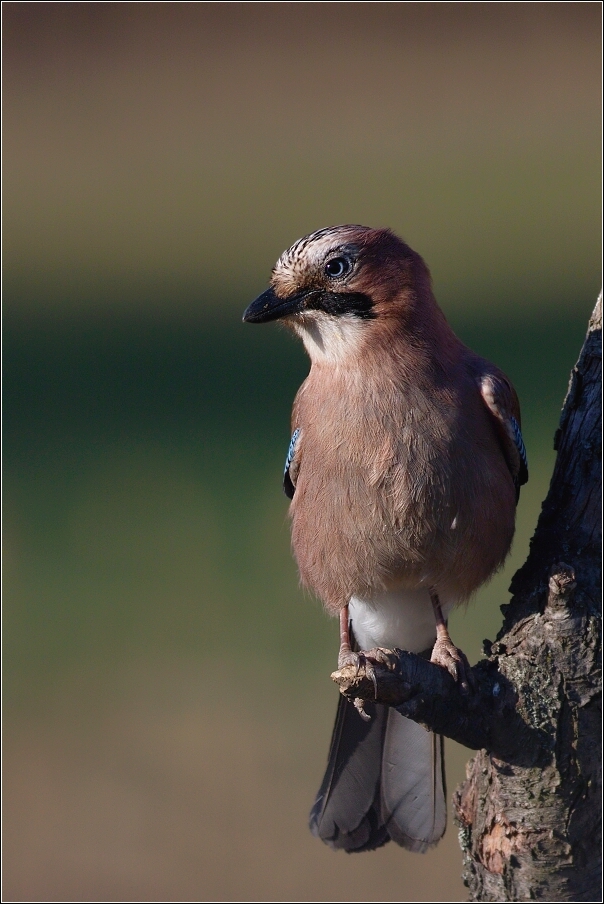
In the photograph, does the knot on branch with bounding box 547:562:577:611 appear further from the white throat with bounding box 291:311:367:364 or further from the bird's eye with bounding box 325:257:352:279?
the bird's eye with bounding box 325:257:352:279

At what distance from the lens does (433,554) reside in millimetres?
4539

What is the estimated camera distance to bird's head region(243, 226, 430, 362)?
4.51 m

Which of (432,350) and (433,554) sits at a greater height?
(432,350)

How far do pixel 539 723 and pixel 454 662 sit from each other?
462mm

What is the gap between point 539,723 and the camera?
157 inches

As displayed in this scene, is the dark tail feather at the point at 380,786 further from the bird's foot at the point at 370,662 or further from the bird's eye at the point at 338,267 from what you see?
the bird's eye at the point at 338,267

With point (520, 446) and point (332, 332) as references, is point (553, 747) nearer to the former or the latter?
point (520, 446)

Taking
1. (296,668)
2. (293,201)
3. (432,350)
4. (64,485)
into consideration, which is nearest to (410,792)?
(432,350)

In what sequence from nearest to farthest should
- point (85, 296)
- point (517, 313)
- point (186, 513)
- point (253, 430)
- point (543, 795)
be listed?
point (543, 795)
point (186, 513)
point (253, 430)
point (517, 313)
point (85, 296)

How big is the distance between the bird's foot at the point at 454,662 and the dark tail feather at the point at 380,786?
0.47 meters

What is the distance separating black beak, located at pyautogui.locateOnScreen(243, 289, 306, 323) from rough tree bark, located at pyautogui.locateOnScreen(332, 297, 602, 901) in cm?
137

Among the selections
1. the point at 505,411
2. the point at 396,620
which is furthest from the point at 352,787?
the point at 505,411

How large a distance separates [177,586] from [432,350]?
5.87 metres

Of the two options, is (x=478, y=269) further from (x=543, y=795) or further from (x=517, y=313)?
(x=543, y=795)
